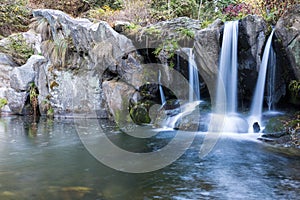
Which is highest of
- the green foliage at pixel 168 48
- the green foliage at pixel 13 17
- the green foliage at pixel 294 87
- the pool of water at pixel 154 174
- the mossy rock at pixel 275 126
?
the green foliage at pixel 13 17

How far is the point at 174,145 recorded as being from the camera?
20.7 feet

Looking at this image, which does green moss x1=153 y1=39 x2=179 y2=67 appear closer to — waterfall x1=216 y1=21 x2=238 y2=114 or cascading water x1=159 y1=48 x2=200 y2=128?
cascading water x1=159 y1=48 x2=200 y2=128

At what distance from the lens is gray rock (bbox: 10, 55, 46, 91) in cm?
1176

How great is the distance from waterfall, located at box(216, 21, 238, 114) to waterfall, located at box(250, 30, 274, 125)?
22.4 inches

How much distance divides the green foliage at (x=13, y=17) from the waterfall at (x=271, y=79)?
1356 centimetres

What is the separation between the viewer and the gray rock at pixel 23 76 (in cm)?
1176

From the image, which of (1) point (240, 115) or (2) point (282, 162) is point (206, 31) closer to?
(1) point (240, 115)

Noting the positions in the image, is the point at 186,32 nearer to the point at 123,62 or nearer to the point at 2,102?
the point at 123,62

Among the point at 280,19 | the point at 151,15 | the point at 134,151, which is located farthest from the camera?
the point at 151,15

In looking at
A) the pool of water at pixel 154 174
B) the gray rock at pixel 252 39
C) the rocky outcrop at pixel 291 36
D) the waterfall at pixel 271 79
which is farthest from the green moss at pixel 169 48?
the pool of water at pixel 154 174

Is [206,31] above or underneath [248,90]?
above

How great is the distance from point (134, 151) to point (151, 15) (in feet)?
25.9

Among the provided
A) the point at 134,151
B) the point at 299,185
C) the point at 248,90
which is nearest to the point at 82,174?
the point at 134,151

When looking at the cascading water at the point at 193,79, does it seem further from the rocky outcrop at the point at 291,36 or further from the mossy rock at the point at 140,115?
the rocky outcrop at the point at 291,36
